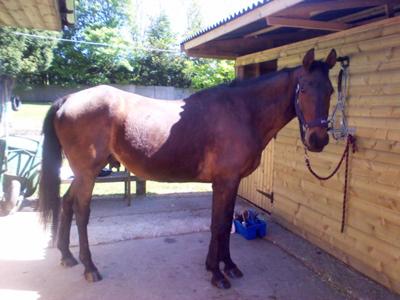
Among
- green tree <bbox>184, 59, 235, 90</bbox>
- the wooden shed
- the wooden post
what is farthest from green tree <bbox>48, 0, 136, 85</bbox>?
the wooden shed

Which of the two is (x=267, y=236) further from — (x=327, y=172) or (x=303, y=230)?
(x=327, y=172)

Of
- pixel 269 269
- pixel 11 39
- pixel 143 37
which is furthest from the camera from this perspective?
pixel 143 37

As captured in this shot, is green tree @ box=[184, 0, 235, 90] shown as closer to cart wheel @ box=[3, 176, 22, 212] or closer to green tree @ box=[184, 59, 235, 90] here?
green tree @ box=[184, 59, 235, 90]

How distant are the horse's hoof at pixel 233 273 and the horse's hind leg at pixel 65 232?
156 centimetres

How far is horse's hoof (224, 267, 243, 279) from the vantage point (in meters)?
3.22

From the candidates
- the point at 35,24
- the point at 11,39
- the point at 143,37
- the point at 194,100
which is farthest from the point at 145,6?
the point at 194,100

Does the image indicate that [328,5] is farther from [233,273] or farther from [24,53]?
[24,53]

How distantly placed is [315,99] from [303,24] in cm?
83

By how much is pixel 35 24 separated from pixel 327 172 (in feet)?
14.8

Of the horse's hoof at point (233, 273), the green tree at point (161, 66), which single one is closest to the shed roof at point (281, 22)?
the horse's hoof at point (233, 273)

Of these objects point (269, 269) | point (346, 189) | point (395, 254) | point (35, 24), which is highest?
point (35, 24)

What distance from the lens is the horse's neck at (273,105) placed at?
122 inches

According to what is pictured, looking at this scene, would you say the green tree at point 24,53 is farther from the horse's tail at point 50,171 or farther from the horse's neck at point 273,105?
the horse's neck at point 273,105

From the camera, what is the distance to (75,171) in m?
3.11
